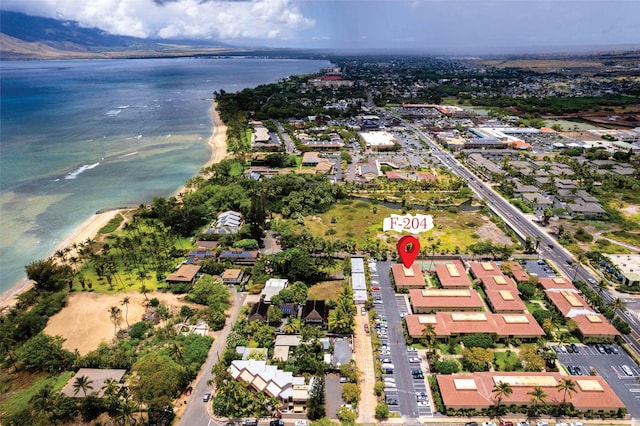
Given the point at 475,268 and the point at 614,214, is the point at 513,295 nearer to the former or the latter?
the point at 475,268

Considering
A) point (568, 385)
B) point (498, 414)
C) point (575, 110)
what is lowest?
point (498, 414)

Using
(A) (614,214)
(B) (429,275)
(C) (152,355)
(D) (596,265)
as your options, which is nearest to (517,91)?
(A) (614,214)

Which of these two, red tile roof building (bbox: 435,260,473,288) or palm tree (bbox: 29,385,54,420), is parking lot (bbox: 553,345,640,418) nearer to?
red tile roof building (bbox: 435,260,473,288)

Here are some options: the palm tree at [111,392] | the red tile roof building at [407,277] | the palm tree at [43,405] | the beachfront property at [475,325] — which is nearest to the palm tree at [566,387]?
Result: the beachfront property at [475,325]

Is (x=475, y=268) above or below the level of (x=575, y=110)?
below

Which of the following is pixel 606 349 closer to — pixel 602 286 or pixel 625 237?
pixel 602 286

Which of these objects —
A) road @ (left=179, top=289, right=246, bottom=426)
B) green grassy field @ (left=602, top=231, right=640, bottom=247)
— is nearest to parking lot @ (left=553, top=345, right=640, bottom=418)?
green grassy field @ (left=602, top=231, right=640, bottom=247)

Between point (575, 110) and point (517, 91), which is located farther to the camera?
point (517, 91)
